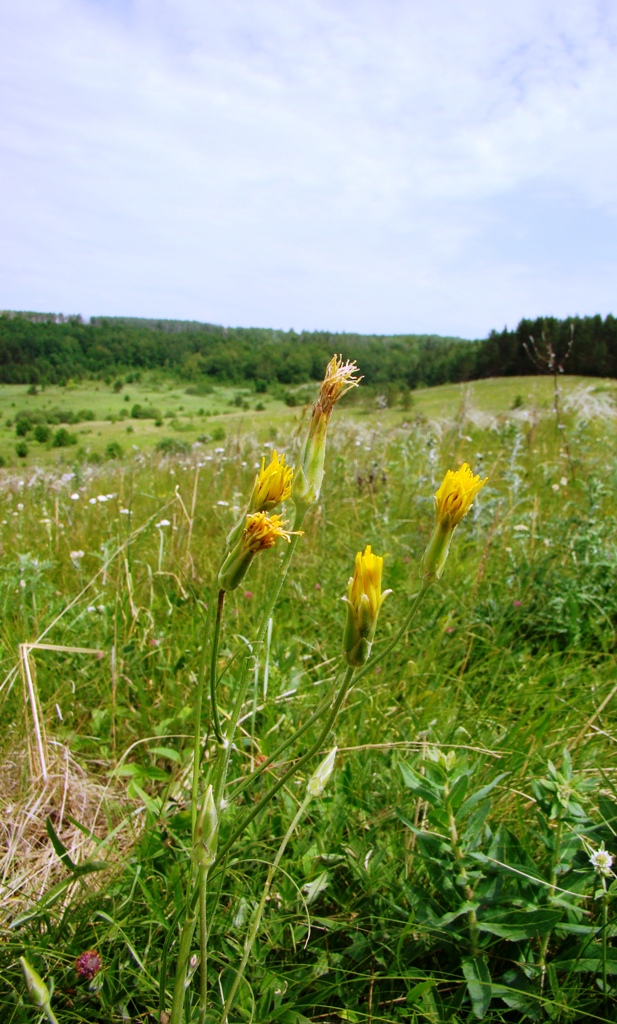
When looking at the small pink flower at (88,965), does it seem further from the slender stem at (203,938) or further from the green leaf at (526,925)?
the green leaf at (526,925)

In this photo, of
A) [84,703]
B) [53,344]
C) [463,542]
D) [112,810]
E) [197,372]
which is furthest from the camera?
[197,372]

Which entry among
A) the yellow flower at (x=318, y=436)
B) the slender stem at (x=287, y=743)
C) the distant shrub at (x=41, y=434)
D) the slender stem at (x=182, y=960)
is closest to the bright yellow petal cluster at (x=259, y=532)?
the yellow flower at (x=318, y=436)

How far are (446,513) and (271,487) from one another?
0.30 meters

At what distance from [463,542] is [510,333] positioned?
28393 millimetres

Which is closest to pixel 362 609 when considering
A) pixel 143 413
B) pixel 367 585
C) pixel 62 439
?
pixel 367 585

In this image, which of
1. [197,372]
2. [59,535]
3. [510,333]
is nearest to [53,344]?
[510,333]

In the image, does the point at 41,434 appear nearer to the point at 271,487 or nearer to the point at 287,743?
the point at 271,487

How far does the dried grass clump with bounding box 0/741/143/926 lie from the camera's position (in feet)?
4.06

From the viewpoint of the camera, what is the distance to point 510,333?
28391 millimetres

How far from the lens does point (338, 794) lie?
139 cm

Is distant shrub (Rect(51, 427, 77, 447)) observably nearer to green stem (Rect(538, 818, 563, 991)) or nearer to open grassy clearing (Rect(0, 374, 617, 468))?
open grassy clearing (Rect(0, 374, 617, 468))

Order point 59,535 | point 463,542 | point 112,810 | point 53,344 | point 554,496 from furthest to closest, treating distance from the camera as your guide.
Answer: point 53,344, point 554,496, point 59,535, point 463,542, point 112,810

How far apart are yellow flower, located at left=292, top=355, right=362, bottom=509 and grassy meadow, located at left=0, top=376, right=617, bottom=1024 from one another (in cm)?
19

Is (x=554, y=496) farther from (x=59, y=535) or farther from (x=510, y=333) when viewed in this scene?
(x=510, y=333)
